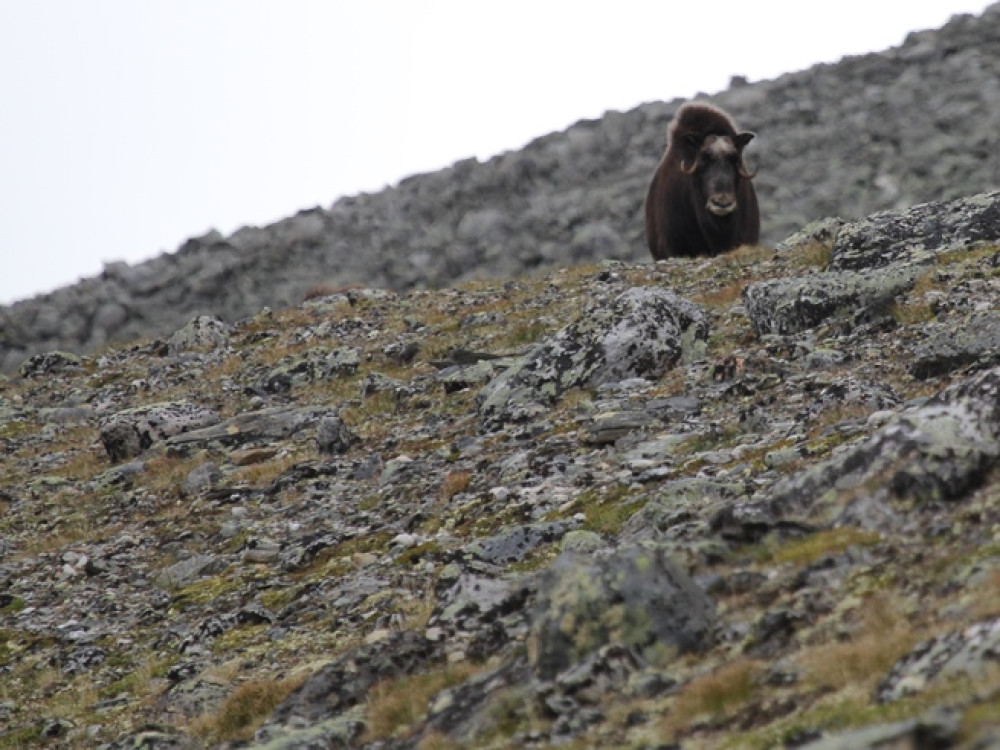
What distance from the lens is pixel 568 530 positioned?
466 inches

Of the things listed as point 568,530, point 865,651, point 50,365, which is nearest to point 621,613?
point 865,651

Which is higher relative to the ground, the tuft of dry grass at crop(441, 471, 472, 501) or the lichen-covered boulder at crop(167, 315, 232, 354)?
the lichen-covered boulder at crop(167, 315, 232, 354)

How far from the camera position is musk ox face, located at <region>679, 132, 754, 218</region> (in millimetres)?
29188

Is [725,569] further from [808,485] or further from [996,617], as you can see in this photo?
[996,617]

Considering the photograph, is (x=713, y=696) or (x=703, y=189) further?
(x=703, y=189)

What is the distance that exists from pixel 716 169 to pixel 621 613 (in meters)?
23.4

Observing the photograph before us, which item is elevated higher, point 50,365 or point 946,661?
point 50,365

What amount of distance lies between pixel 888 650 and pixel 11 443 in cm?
2347

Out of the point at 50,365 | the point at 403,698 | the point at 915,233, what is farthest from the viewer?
the point at 50,365

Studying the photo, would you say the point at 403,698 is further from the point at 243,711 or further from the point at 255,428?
the point at 255,428

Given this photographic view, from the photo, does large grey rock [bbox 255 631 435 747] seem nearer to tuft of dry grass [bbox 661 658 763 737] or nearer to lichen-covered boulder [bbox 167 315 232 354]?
tuft of dry grass [bbox 661 658 763 737]

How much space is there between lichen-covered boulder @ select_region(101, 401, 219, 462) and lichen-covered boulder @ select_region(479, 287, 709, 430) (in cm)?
715

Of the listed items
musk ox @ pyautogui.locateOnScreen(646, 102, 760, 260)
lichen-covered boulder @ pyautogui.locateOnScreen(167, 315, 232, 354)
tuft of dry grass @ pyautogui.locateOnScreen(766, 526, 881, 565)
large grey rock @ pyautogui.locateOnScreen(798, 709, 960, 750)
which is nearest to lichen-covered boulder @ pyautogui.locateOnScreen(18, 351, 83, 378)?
lichen-covered boulder @ pyautogui.locateOnScreen(167, 315, 232, 354)

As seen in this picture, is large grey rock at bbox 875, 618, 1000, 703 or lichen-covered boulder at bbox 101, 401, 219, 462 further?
lichen-covered boulder at bbox 101, 401, 219, 462
